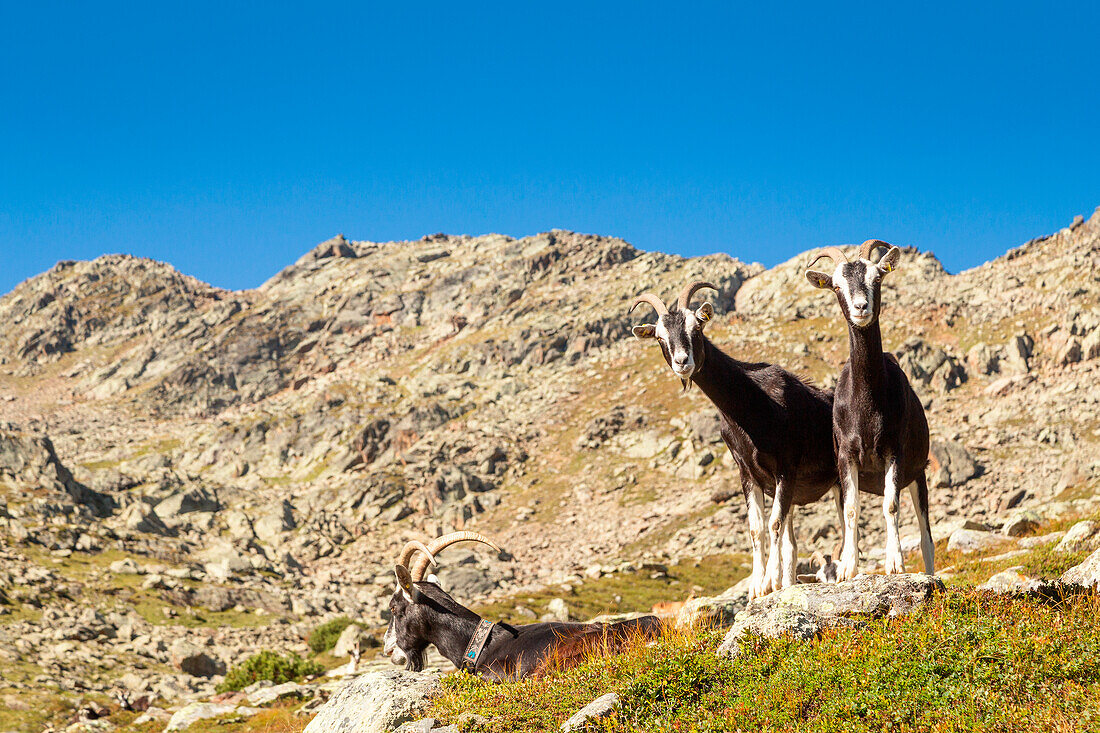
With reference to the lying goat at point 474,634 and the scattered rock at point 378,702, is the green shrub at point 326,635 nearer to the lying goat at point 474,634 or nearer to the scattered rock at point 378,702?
the lying goat at point 474,634

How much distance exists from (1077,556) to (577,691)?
10352mm

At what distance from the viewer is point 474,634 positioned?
1257 cm

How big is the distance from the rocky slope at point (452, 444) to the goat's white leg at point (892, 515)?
30548mm

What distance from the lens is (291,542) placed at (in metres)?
72.6

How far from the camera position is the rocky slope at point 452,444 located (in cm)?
4400

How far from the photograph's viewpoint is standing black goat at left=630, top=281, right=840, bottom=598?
10188 mm

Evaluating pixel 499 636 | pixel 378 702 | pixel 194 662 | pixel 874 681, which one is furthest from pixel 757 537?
pixel 194 662

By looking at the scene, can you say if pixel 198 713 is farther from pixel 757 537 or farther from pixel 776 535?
pixel 776 535

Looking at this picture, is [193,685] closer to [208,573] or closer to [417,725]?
[208,573]

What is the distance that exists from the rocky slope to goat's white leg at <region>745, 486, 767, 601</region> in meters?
28.8

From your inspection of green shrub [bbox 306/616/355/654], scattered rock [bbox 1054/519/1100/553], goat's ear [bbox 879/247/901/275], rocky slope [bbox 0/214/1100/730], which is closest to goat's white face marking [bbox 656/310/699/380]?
goat's ear [bbox 879/247/901/275]

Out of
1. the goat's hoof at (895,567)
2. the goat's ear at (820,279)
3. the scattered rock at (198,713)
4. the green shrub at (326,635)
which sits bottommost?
the green shrub at (326,635)

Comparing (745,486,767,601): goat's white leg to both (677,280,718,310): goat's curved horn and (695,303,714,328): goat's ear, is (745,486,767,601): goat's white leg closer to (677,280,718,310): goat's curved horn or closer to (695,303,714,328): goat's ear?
(695,303,714,328): goat's ear

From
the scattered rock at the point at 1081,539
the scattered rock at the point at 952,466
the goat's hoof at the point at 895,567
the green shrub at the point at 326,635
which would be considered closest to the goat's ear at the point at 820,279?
the goat's hoof at the point at 895,567
